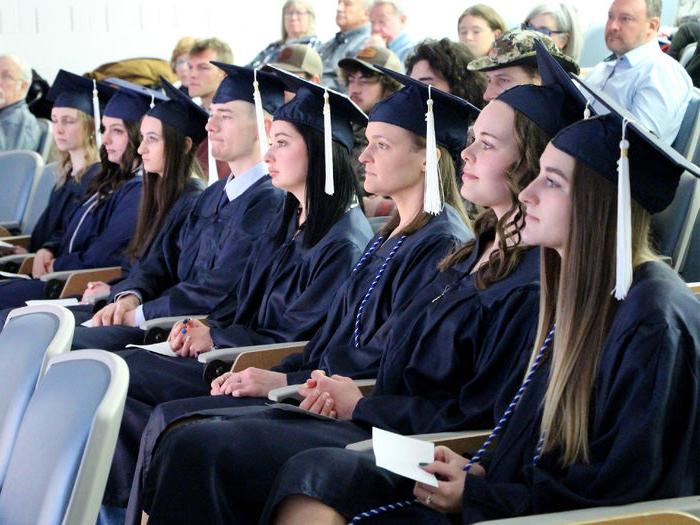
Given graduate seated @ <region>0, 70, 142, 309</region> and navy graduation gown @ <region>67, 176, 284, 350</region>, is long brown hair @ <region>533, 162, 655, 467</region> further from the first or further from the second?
graduate seated @ <region>0, 70, 142, 309</region>

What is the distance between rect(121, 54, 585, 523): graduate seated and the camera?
104 inches

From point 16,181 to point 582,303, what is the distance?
4994 millimetres

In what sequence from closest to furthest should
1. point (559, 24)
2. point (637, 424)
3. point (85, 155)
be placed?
point (637, 424) → point (559, 24) → point (85, 155)

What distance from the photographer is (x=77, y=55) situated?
959 centimetres

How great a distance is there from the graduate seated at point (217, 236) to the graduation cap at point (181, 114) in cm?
38

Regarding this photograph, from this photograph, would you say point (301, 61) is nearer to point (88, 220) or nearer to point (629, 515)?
point (88, 220)

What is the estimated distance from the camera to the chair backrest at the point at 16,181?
6.61m

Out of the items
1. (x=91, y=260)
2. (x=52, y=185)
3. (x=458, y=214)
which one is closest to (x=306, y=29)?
(x=52, y=185)

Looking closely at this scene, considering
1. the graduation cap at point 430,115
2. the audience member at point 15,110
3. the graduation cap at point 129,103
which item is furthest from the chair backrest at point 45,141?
the graduation cap at point 430,115

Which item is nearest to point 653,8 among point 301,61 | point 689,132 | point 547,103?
point 689,132

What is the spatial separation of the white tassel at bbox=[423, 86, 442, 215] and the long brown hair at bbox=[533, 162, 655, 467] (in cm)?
90

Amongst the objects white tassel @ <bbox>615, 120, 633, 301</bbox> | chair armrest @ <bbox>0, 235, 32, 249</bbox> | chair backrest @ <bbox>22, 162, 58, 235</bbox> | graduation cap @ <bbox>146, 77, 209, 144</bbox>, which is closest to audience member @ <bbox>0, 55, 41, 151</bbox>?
chair backrest @ <bbox>22, 162, 58, 235</bbox>

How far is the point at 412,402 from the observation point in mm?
2816

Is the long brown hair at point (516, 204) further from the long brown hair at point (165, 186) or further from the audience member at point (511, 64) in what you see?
the long brown hair at point (165, 186)
